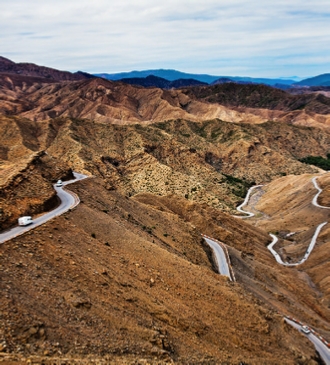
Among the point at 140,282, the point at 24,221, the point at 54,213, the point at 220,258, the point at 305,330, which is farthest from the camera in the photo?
the point at 220,258

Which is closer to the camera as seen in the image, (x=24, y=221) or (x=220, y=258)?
(x=24, y=221)

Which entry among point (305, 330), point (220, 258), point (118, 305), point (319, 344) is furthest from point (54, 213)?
point (319, 344)

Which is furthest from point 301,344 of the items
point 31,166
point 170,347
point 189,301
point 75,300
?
point 31,166

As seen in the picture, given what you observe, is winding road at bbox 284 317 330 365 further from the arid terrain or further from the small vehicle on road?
the arid terrain

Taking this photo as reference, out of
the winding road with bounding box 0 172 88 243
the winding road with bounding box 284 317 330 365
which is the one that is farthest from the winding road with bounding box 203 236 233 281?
the winding road with bounding box 0 172 88 243

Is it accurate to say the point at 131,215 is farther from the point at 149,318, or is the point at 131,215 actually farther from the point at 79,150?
the point at 79,150

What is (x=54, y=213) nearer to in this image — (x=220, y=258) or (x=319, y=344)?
(x=220, y=258)

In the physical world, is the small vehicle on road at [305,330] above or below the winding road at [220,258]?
below

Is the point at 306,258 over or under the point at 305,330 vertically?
under

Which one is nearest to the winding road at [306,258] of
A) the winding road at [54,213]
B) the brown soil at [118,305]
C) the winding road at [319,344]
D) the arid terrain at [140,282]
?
the winding road at [319,344]

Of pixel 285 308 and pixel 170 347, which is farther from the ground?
pixel 170 347

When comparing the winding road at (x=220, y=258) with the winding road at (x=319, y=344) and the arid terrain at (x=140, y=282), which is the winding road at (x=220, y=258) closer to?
the arid terrain at (x=140, y=282)
